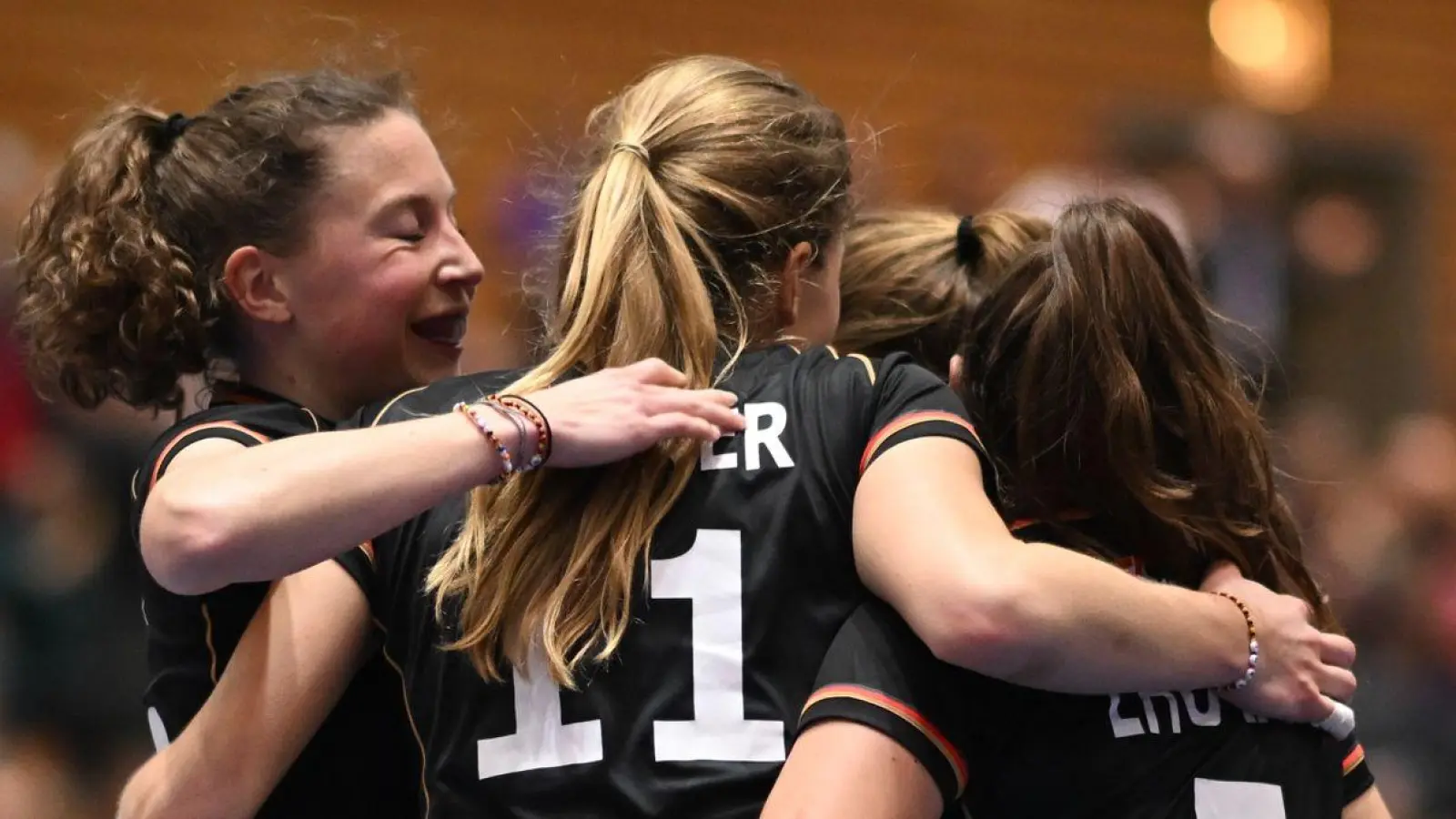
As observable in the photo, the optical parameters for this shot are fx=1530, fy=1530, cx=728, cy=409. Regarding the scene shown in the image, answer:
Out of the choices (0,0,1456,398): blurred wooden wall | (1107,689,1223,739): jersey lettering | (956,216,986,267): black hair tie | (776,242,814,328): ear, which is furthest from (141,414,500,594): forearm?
(0,0,1456,398): blurred wooden wall

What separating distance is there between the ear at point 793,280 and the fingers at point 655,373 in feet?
0.67

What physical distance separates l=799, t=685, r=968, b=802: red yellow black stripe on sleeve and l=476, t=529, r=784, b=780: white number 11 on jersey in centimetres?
5

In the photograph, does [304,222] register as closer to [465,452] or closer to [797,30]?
[465,452]

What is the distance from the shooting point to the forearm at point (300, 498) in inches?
51.5

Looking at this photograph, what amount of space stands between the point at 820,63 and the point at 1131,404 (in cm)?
430

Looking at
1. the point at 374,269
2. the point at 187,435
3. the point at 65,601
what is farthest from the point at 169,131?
the point at 65,601

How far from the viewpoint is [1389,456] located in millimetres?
5652

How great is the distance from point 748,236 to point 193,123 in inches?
29.7

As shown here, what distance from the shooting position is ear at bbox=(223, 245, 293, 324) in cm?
178

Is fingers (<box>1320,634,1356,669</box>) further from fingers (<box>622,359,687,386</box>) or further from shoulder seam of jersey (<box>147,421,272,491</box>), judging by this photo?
shoulder seam of jersey (<box>147,421,272,491</box>)

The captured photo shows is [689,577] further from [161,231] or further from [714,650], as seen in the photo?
[161,231]

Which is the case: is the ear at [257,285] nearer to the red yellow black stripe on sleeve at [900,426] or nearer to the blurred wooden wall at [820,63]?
the red yellow black stripe on sleeve at [900,426]

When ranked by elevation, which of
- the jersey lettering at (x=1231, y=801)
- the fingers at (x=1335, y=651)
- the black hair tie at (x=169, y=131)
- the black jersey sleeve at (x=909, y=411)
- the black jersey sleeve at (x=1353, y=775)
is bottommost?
the black jersey sleeve at (x=1353, y=775)

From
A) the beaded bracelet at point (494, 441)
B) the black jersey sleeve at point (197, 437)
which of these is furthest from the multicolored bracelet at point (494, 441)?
the black jersey sleeve at point (197, 437)
